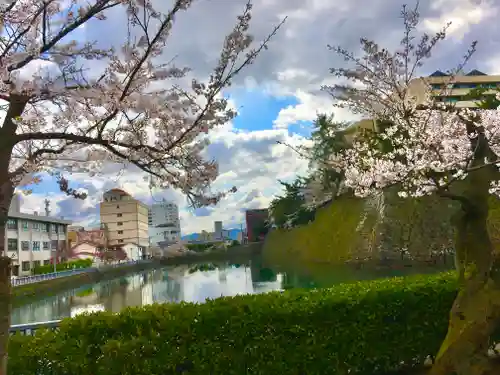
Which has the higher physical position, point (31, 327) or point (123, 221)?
point (123, 221)

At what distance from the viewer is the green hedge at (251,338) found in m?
3.84

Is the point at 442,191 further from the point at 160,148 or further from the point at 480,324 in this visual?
the point at 160,148

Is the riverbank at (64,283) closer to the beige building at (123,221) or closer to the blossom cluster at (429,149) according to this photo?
the blossom cluster at (429,149)

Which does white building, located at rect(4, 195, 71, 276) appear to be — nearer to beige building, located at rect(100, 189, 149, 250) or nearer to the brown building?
beige building, located at rect(100, 189, 149, 250)

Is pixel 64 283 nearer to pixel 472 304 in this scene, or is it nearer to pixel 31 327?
pixel 31 327

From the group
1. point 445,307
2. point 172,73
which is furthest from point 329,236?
point 172,73

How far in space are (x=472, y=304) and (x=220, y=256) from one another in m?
40.8

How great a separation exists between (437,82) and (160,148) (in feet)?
16.6

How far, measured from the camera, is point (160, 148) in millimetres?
3230

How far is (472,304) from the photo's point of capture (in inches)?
166

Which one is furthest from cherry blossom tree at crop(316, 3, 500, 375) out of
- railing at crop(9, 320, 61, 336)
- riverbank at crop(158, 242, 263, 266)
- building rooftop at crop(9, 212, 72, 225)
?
riverbank at crop(158, 242, 263, 266)

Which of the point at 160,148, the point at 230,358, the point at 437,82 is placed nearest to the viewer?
the point at 160,148

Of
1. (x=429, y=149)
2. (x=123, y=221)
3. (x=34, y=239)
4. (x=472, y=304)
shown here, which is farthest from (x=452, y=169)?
(x=123, y=221)

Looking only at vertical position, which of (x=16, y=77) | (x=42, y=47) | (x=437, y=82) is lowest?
(x=16, y=77)
